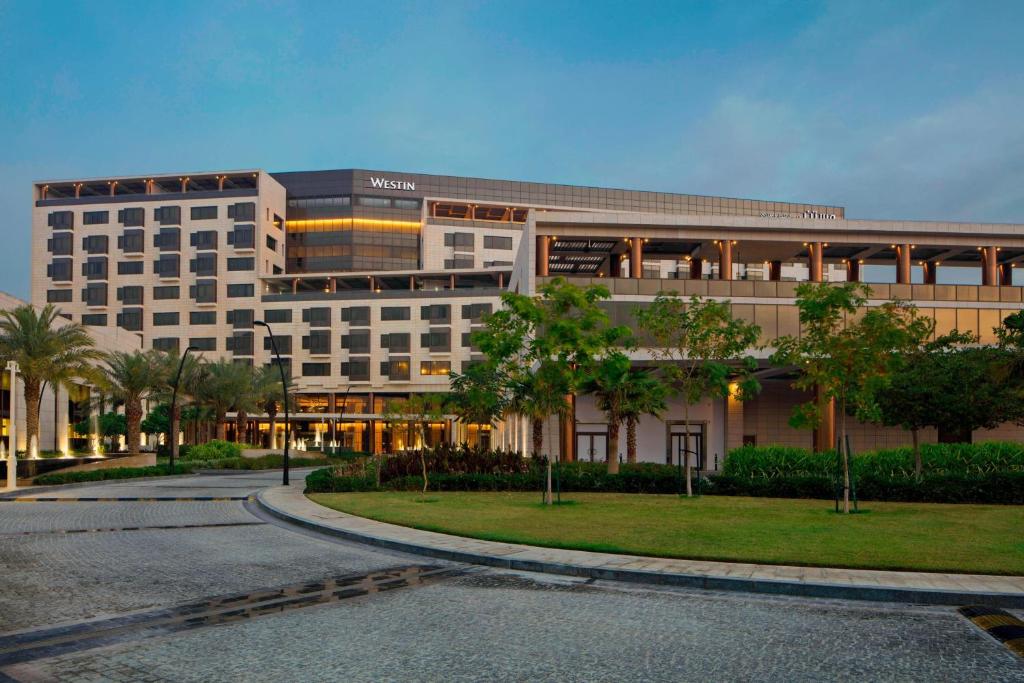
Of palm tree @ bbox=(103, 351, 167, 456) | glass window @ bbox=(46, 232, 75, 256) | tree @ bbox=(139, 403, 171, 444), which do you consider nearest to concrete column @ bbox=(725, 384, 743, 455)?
palm tree @ bbox=(103, 351, 167, 456)

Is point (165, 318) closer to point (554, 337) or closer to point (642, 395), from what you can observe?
point (642, 395)

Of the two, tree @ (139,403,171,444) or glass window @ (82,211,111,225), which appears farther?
glass window @ (82,211,111,225)

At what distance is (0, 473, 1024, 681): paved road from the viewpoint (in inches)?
294

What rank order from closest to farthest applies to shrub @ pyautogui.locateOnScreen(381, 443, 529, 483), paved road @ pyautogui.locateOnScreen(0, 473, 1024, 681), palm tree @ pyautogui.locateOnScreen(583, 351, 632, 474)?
paved road @ pyautogui.locateOnScreen(0, 473, 1024, 681) < shrub @ pyautogui.locateOnScreen(381, 443, 529, 483) < palm tree @ pyautogui.locateOnScreen(583, 351, 632, 474)

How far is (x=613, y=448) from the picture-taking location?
35.1 metres

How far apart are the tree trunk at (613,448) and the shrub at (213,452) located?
110 ft

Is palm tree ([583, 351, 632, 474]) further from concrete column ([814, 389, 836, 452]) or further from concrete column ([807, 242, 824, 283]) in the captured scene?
concrete column ([807, 242, 824, 283])

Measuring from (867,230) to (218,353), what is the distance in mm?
77925

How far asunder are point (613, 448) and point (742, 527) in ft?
57.7

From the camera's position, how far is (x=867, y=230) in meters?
49.0

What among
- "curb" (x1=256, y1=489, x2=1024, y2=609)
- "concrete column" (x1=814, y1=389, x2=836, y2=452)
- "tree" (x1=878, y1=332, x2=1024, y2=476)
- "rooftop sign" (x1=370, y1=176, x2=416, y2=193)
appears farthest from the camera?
"rooftop sign" (x1=370, y1=176, x2=416, y2=193)

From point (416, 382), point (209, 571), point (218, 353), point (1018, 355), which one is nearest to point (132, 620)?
point (209, 571)

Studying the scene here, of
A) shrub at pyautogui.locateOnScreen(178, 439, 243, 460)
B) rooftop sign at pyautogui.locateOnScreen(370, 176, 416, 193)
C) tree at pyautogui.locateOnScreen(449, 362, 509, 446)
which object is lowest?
shrub at pyautogui.locateOnScreen(178, 439, 243, 460)

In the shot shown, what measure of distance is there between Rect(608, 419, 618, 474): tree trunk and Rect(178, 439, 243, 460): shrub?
3345cm
